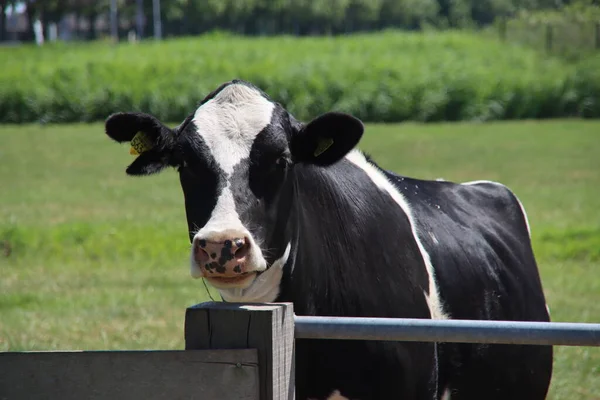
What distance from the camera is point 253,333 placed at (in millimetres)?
2551

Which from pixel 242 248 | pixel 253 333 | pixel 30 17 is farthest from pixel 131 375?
pixel 30 17

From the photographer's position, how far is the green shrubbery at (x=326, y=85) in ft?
110

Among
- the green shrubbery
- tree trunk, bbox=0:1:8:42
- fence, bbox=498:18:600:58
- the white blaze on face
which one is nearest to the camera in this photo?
the white blaze on face

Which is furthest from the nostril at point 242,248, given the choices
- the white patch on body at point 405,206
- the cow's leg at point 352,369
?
the white patch on body at point 405,206

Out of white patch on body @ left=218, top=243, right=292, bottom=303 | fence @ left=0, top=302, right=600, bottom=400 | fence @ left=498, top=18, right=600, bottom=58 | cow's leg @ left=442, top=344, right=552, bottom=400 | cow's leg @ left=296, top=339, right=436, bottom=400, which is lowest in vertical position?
fence @ left=498, top=18, right=600, bottom=58

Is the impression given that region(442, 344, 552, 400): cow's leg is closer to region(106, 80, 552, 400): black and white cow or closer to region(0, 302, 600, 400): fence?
region(106, 80, 552, 400): black and white cow

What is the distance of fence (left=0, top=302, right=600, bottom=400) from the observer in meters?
2.53

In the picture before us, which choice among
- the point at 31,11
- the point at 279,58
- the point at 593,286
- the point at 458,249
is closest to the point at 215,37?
the point at 279,58

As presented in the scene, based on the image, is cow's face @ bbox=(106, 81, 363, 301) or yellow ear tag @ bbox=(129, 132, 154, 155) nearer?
cow's face @ bbox=(106, 81, 363, 301)

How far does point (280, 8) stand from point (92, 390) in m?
89.8

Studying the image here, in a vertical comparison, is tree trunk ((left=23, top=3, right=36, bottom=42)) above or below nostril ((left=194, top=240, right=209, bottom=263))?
below

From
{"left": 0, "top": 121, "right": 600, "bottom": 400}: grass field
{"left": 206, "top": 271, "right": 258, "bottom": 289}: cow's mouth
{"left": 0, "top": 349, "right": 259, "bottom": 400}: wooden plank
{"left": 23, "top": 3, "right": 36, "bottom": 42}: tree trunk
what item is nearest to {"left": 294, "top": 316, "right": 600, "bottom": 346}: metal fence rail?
{"left": 0, "top": 349, "right": 259, "bottom": 400}: wooden plank

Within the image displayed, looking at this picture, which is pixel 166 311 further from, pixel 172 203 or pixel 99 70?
pixel 99 70

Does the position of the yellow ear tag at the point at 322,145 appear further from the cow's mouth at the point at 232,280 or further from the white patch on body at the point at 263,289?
the cow's mouth at the point at 232,280
